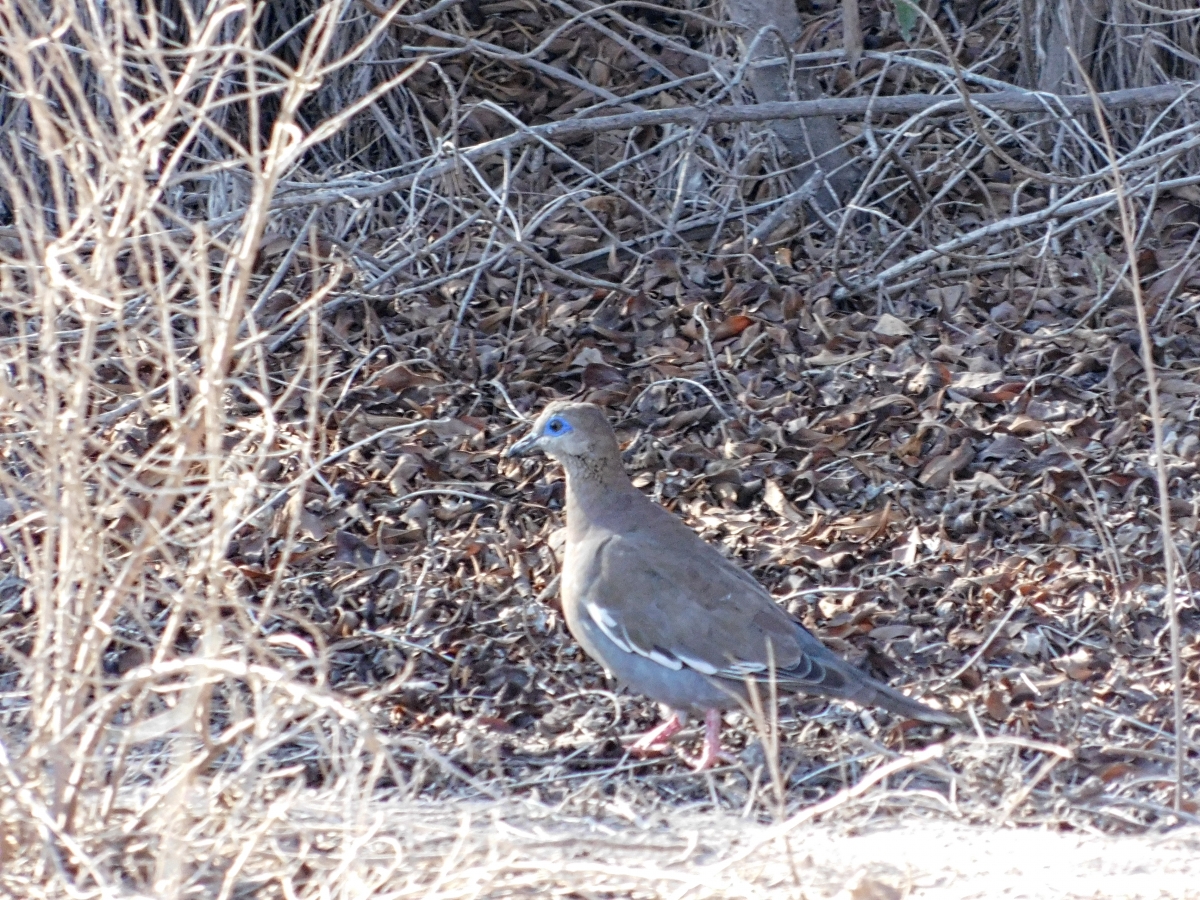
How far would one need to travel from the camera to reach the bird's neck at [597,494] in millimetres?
5191

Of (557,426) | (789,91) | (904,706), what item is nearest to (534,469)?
(557,426)

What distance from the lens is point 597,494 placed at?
5.23m

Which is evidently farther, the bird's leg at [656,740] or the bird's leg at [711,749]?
the bird's leg at [656,740]

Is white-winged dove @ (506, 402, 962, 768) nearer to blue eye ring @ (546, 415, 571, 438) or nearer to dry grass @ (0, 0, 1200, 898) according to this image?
dry grass @ (0, 0, 1200, 898)

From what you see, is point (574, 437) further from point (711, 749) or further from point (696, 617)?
point (711, 749)

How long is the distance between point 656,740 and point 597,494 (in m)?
0.84

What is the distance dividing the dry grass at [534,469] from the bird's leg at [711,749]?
6 centimetres

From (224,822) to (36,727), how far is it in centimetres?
50

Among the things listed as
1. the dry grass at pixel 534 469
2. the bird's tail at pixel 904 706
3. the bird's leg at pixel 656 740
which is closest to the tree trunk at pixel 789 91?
the dry grass at pixel 534 469

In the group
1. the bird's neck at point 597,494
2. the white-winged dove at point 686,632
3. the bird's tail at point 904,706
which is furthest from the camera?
the bird's neck at point 597,494

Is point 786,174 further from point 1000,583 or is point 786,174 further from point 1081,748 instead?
point 1081,748

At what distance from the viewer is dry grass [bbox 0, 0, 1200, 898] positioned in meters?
3.22

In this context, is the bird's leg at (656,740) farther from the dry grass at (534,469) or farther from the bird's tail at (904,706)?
the bird's tail at (904,706)

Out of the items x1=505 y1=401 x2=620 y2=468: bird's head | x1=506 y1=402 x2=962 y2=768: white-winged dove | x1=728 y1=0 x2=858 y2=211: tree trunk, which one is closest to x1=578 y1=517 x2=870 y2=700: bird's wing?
x1=506 y1=402 x2=962 y2=768: white-winged dove
